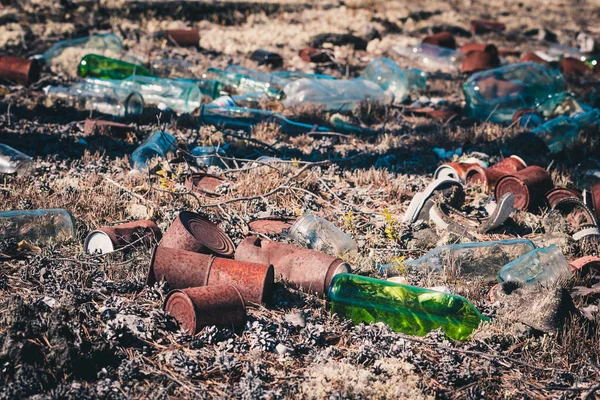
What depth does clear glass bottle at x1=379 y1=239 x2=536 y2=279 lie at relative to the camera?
3.73m

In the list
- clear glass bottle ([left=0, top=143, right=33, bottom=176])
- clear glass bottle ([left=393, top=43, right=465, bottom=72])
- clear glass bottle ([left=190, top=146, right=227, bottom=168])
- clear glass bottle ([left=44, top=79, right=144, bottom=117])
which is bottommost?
clear glass bottle ([left=393, top=43, right=465, bottom=72])

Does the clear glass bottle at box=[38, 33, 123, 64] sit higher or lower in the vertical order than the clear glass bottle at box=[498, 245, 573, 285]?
lower

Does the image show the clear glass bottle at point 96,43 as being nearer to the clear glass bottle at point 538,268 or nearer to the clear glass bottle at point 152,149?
the clear glass bottle at point 152,149

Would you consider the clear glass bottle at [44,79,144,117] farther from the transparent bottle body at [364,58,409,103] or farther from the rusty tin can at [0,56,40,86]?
the transparent bottle body at [364,58,409,103]

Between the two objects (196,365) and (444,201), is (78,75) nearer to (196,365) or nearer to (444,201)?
(444,201)

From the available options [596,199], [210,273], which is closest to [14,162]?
[210,273]

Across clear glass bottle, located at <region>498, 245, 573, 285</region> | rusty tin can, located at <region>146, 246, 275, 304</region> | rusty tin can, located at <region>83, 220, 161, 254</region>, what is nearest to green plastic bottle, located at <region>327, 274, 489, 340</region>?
rusty tin can, located at <region>146, 246, 275, 304</region>

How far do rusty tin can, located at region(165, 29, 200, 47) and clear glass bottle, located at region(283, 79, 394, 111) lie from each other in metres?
2.96

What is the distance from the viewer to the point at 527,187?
4.70 meters

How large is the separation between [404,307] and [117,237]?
161 cm

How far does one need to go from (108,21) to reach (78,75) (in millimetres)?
3245

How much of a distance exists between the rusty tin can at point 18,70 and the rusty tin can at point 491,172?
16.1 ft

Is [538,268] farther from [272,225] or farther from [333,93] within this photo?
[333,93]

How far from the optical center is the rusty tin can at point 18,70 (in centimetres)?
698
